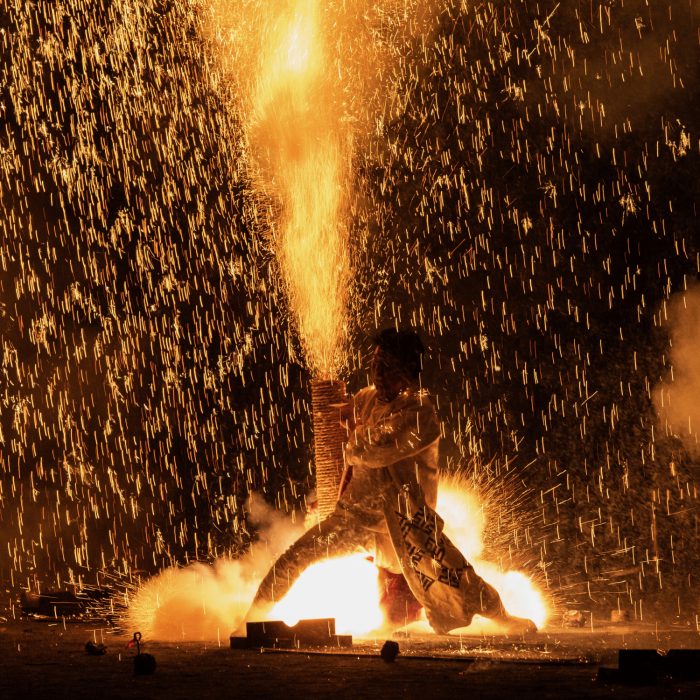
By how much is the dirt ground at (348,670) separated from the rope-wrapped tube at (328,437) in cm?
116

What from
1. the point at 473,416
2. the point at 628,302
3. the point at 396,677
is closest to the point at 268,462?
the point at 473,416

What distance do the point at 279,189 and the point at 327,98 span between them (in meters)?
0.87

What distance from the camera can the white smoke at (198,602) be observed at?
8.44m

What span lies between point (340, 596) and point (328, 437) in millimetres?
1026

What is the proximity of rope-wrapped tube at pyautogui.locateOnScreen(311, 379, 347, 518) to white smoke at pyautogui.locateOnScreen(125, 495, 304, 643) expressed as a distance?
92cm

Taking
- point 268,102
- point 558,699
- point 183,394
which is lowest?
point 558,699

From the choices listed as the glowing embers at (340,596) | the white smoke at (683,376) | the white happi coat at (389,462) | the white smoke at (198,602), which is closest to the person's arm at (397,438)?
the white happi coat at (389,462)

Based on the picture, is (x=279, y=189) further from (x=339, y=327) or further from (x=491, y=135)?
(x=491, y=135)

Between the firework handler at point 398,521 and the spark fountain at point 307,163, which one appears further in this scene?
the spark fountain at point 307,163

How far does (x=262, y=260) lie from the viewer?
1445 cm

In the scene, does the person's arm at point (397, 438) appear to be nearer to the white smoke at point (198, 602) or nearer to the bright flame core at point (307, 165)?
the bright flame core at point (307, 165)

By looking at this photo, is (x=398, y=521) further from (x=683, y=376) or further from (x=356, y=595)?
(x=683, y=376)

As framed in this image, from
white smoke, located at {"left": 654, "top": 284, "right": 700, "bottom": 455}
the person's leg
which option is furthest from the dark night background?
the person's leg

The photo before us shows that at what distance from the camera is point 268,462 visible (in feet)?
46.0
